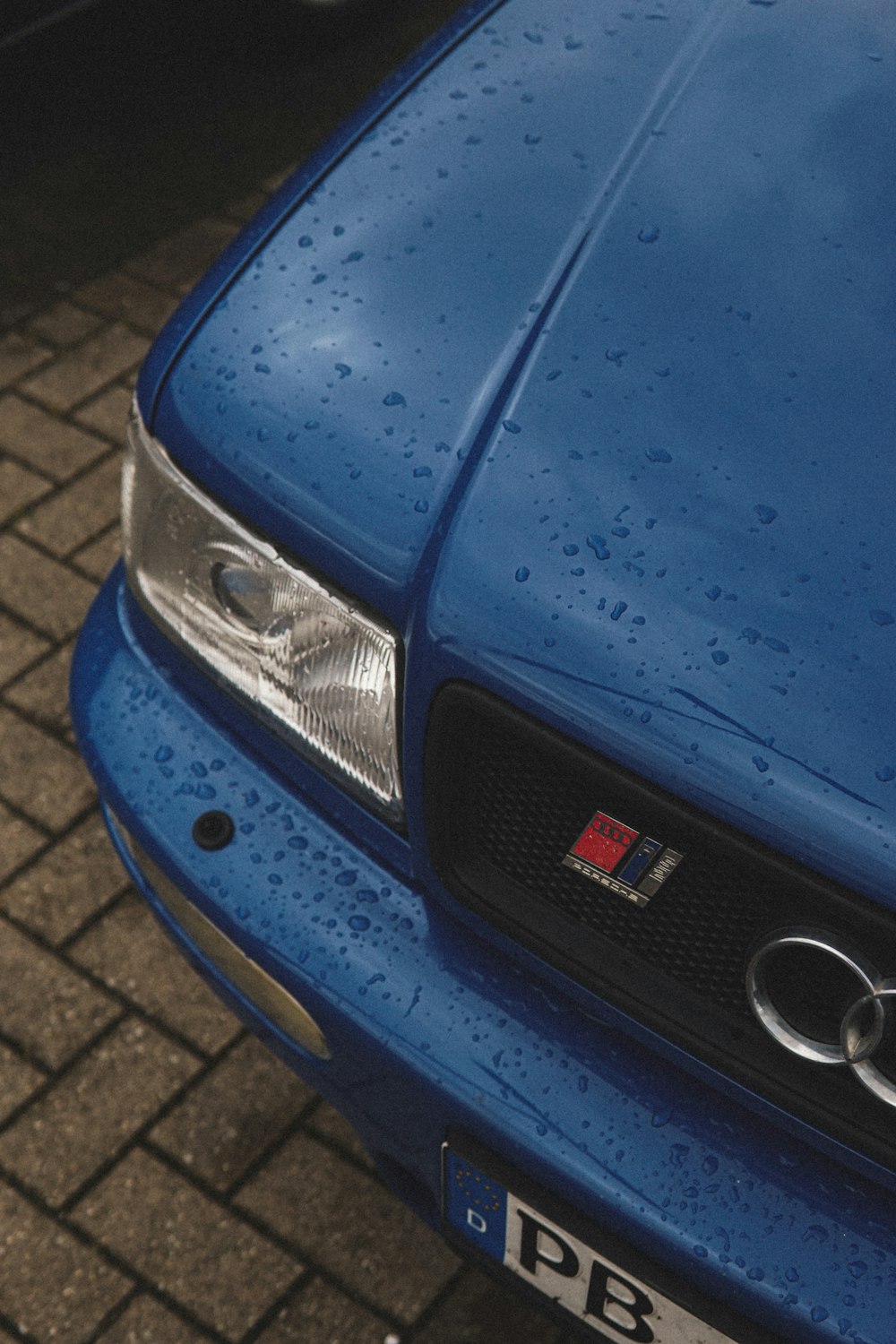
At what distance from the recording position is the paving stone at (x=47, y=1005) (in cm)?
223

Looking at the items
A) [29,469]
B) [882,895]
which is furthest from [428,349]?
[29,469]

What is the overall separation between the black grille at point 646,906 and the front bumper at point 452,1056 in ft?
0.18

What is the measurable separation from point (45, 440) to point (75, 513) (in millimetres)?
294

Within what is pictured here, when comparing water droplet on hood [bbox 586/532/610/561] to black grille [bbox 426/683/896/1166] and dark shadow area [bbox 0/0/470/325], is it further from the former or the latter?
dark shadow area [bbox 0/0/470/325]

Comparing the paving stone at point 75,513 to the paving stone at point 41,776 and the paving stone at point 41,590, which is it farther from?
the paving stone at point 41,776

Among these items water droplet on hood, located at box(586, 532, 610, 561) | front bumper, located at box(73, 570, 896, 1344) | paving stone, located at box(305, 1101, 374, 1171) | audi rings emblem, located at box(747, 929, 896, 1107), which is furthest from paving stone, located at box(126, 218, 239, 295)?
audi rings emblem, located at box(747, 929, 896, 1107)

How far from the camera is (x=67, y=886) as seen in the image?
7.97 feet

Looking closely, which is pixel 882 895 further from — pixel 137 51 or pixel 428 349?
pixel 137 51

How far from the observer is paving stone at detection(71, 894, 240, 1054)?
2252 mm

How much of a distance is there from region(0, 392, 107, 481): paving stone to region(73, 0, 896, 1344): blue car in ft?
5.06

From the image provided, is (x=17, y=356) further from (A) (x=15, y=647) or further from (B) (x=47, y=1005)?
(B) (x=47, y=1005)

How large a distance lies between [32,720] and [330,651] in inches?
55.0

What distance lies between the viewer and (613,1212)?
1.30 metres

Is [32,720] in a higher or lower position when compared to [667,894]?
lower
